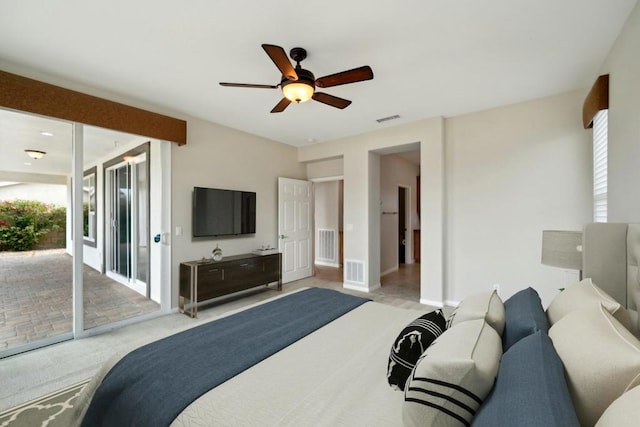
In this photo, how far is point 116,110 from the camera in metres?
3.05

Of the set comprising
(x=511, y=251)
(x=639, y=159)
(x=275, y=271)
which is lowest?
(x=275, y=271)

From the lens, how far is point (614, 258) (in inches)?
61.9

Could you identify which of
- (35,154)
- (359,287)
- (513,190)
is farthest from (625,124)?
(35,154)

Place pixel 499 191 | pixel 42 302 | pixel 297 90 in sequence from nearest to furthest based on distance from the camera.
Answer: pixel 297 90, pixel 42 302, pixel 499 191

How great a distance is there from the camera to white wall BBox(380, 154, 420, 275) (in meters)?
5.98

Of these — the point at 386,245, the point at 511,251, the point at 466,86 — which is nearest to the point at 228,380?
the point at 466,86

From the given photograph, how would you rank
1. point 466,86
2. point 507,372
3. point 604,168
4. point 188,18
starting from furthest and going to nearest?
point 466,86 → point 604,168 → point 188,18 → point 507,372

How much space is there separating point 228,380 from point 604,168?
11.2ft

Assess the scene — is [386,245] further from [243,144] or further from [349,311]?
[349,311]

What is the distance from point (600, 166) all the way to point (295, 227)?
420cm

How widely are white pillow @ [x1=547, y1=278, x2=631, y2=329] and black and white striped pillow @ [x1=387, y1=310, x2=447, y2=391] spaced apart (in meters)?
0.58

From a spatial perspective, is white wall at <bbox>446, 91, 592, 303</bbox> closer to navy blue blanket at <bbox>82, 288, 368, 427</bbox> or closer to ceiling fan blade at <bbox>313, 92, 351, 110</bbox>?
ceiling fan blade at <bbox>313, 92, 351, 110</bbox>

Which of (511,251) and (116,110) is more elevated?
(116,110)

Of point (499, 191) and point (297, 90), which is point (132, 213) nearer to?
point (297, 90)
